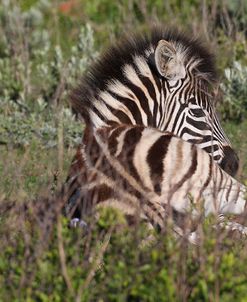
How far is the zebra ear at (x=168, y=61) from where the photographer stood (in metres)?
7.13

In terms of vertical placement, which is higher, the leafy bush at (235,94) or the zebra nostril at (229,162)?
the leafy bush at (235,94)

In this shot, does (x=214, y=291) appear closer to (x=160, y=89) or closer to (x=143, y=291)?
(x=143, y=291)

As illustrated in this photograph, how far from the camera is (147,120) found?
23.3ft

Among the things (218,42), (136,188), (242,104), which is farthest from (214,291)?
(218,42)

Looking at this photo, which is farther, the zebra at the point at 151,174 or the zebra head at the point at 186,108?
the zebra head at the point at 186,108

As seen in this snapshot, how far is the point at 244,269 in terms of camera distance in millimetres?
4590

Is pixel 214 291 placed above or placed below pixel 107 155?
below

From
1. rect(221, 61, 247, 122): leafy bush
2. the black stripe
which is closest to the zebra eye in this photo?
the black stripe

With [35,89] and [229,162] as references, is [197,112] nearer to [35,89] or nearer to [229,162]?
[229,162]

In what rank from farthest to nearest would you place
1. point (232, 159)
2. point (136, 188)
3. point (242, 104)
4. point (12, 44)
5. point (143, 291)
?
point (12, 44)
point (242, 104)
point (232, 159)
point (136, 188)
point (143, 291)

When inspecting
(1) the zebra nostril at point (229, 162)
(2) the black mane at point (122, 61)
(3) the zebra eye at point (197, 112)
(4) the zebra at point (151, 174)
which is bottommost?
(4) the zebra at point (151, 174)

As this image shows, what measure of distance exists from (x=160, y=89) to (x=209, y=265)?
2940 mm

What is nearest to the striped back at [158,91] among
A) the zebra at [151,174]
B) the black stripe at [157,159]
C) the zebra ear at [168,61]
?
the zebra ear at [168,61]

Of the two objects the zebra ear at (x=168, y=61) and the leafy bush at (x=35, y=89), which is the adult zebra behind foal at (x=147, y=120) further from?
the leafy bush at (x=35, y=89)
